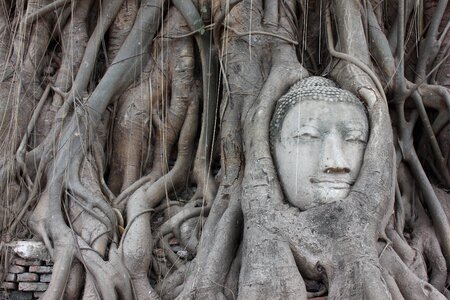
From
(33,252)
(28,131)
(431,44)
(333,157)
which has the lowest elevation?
(33,252)

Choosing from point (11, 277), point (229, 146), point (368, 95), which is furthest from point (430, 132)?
point (11, 277)

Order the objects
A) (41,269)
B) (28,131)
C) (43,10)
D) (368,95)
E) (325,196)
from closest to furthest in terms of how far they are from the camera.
A: (325,196) → (368,95) → (41,269) → (28,131) → (43,10)

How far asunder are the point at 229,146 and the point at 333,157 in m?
0.60

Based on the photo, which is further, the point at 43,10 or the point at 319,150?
the point at 43,10

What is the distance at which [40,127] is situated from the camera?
10.9 feet

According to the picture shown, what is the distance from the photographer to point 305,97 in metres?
2.72

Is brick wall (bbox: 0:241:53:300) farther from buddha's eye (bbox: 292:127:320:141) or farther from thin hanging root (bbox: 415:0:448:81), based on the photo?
thin hanging root (bbox: 415:0:448:81)

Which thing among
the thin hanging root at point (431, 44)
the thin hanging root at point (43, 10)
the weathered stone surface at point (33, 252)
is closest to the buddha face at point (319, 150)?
the thin hanging root at point (431, 44)

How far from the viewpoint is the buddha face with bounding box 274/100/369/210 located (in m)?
2.58

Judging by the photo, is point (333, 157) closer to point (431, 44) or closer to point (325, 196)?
point (325, 196)

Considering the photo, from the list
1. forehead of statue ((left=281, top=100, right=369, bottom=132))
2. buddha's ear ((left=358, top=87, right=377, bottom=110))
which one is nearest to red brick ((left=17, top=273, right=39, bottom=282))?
forehead of statue ((left=281, top=100, right=369, bottom=132))

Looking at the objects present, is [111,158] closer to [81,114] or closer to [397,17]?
[81,114]

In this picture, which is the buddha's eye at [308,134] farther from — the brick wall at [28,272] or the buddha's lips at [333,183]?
the brick wall at [28,272]

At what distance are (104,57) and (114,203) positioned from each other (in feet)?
3.21
